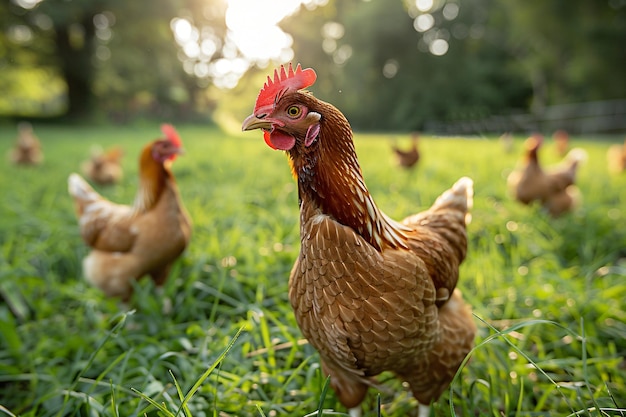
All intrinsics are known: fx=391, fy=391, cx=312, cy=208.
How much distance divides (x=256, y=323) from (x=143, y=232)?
92cm

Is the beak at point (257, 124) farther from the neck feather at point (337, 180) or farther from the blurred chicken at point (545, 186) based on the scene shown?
the blurred chicken at point (545, 186)

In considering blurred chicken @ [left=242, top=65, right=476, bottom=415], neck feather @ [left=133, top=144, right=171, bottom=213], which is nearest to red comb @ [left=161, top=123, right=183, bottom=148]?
neck feather @ [left=133, top=144, right=171, bottom=213]

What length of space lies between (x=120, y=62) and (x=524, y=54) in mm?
17828

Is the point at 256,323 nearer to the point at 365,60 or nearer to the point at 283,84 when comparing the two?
the point at 283,84

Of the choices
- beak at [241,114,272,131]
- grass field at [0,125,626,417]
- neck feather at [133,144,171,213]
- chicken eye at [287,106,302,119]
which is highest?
chicken eye at [287,106,302,119]

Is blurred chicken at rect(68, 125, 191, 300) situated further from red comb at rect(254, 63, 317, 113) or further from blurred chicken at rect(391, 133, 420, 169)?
blurred chicken at rect(391, 133, 420, 169)

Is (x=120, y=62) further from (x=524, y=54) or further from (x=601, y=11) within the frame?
(x=601, y=11)

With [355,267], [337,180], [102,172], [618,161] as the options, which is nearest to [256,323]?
[355,267]

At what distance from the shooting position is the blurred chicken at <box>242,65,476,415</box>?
110 cm

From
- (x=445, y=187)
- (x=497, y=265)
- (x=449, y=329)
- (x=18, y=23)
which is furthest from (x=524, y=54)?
(x=18, y=23)

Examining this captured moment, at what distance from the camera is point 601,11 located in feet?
39.5

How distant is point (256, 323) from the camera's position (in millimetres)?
1865

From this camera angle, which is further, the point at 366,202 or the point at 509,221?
the point at 509,221

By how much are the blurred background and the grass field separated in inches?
40.8
